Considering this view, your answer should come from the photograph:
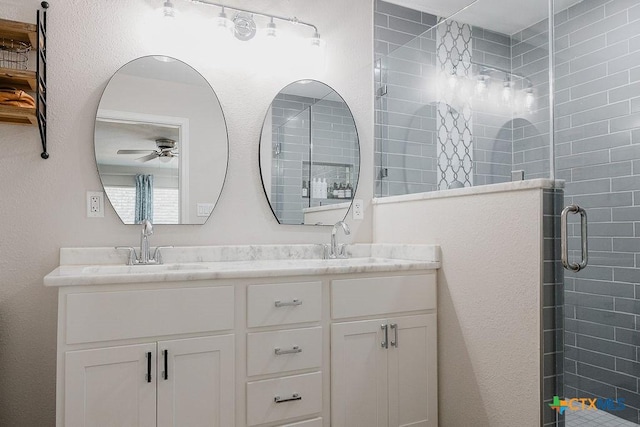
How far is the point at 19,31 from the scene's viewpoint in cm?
187

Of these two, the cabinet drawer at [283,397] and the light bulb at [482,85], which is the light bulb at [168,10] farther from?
the cabinet drawer at [283,397]

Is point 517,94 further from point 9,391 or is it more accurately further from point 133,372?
point 9,391

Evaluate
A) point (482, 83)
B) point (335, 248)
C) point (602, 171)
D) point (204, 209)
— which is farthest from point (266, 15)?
point (602, 171)

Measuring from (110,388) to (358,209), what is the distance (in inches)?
64.8

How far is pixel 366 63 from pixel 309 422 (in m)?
2.09

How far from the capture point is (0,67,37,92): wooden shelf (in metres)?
1.82

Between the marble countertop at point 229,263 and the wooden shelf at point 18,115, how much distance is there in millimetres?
582

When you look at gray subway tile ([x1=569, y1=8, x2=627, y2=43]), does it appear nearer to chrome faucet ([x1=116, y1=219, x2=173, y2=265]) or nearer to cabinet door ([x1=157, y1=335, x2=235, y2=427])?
cabinet door ([x1=157, y1=335, x2=235, y2=427])

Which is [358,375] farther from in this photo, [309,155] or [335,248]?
[309,155]

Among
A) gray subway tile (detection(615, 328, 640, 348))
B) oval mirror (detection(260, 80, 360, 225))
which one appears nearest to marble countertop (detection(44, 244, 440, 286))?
oval mirror (detection(260, 80, 360, 225))

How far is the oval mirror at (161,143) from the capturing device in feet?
7.04

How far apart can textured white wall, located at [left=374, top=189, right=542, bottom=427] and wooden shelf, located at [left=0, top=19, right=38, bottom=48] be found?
6.41 feet

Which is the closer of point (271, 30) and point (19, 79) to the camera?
point (19, 79)

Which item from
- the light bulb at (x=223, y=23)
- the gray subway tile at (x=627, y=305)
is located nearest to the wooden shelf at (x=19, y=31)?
the light bulb at (x=223, y=23)
